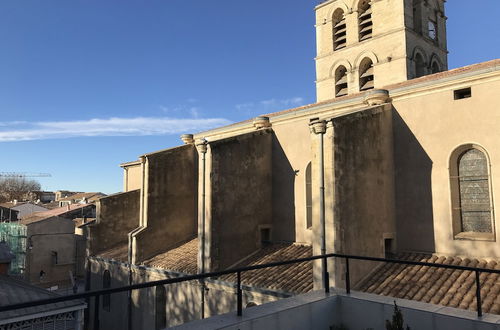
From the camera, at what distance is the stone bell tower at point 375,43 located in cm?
1748

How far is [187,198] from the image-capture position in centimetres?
1728

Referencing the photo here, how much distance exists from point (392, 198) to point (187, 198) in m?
9.89

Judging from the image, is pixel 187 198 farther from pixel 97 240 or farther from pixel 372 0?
pixel 372 0

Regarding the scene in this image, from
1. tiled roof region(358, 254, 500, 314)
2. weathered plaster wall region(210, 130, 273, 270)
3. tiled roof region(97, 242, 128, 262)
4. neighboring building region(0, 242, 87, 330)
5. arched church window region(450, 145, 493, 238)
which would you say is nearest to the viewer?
tiled roof region(358, 254, 500, 314)

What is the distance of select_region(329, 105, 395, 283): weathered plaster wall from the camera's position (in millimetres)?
9000

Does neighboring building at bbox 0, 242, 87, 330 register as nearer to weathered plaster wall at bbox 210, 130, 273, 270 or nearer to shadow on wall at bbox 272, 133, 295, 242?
weathered plaster wall at bbox 210, 130, 273, 270

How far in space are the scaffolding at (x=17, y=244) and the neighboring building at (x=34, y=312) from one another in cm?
1810

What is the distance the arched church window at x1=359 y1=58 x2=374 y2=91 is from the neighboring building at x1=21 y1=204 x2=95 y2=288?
24.2 m

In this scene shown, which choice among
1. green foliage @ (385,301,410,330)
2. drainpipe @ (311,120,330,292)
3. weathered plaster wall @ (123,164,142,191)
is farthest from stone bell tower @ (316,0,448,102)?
green foliage @ (385,301,410,330)

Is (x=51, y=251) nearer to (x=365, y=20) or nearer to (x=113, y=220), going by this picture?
(x=113, y=220)

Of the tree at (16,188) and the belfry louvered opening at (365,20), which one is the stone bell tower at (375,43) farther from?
the tree at (16,188)

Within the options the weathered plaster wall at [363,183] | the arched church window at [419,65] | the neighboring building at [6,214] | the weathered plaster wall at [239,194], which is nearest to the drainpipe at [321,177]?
the weathered plaster wall at [363,183]

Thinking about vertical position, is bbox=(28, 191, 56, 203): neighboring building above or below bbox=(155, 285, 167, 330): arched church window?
above

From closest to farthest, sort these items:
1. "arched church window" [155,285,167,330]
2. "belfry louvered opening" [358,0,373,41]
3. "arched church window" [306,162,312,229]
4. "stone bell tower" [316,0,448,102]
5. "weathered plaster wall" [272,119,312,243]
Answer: "arched church window" [306,162,312,229] < "weathered plaster wall" [272,119,312,243] < "arched church window" [155,285,167,330] < "stone bell tower" [316,0,448,102] < "belfry louvered opening" [358,0,373,41]
